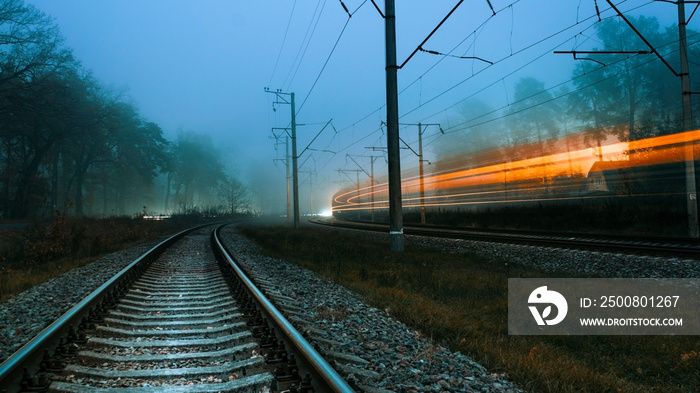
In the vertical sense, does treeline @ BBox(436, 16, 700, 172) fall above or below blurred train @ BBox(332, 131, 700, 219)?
above

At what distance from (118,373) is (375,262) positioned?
8.94m

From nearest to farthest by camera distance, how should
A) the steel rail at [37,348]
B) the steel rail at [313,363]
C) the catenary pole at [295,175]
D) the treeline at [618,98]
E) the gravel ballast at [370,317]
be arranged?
the steel rail at [313,363], the steel rail at [37,348], the gravel ballast at [370,317], the catenary pole at [295,175], the treeline at [618,98]

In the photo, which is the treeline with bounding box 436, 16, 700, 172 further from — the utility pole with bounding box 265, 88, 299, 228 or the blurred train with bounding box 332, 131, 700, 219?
the utility pole with bounding box 265, 88, 299, 228

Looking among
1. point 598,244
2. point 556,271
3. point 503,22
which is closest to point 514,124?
point 503,22

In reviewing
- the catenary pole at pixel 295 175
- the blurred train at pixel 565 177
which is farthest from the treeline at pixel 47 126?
the blurred train at pixel 565 177

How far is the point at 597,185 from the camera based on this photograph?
27812 mm

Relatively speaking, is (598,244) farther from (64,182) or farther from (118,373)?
(64,182)

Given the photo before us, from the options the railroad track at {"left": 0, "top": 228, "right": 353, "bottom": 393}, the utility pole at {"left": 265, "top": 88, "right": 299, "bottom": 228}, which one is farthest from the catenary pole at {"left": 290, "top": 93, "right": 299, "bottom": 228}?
the railroad track at {"left": 0, "top": 228, "right": 353, "bottom": 393}

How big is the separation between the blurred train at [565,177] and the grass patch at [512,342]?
39.9ft

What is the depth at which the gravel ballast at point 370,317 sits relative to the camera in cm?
377

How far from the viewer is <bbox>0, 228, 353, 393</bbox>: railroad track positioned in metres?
3.32

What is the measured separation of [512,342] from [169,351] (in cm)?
409

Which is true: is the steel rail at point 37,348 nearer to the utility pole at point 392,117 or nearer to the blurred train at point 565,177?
the utility pole at point 392,117

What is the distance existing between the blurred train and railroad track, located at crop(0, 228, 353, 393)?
16.8 meters
